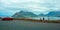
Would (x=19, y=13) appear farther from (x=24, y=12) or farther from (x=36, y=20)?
(x=36, y=20)

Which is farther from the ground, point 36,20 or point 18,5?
point 18,5

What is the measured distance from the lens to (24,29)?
3963mm

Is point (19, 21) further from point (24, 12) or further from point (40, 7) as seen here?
point (40, 7)

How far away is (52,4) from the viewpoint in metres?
4.25

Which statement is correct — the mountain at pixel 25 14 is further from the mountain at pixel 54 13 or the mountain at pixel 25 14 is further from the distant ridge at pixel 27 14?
the mountain at pixel 54 13

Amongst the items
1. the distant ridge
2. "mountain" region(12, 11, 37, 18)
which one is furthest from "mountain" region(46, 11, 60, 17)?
"mountain" region(12, 11, 37, 18)

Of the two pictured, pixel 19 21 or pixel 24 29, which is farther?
pixel 19 21

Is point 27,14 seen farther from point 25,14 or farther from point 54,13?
point 54,13

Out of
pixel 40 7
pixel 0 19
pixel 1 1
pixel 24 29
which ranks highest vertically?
pixel 1 1

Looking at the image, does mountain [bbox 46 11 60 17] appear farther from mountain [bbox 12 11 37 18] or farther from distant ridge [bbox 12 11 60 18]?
mountain [bbox 12 11 37 18]

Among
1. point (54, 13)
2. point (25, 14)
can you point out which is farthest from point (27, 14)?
point (54, 13)

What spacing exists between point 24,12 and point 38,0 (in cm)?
62

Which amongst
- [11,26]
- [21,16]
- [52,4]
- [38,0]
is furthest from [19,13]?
[52,4]

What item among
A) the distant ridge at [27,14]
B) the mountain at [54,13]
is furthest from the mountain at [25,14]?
the mountain at [54,13]
